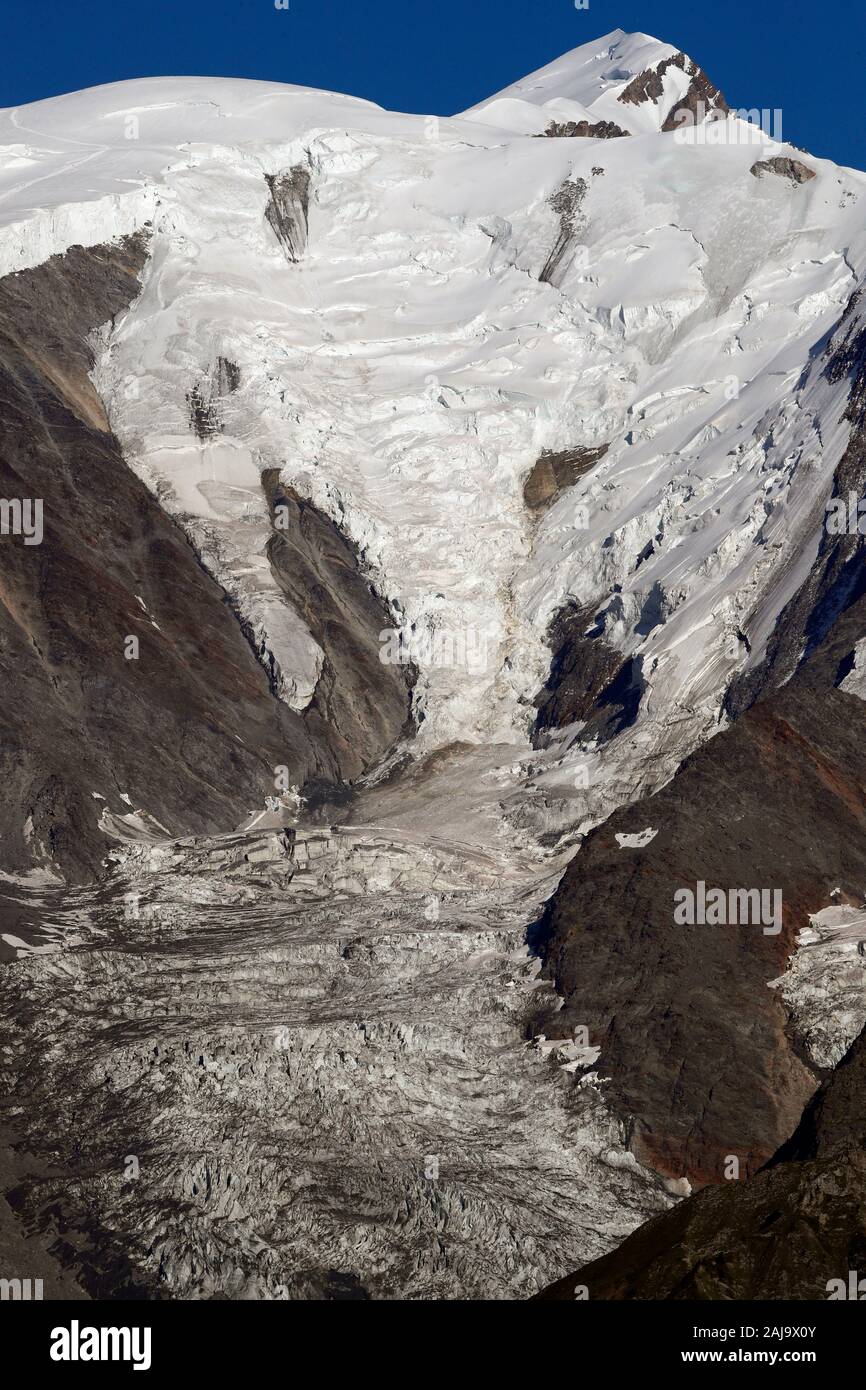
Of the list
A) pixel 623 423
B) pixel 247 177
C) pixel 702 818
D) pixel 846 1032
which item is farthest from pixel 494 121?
pixel 846 1032

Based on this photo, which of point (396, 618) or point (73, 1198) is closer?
point (73, 1198)

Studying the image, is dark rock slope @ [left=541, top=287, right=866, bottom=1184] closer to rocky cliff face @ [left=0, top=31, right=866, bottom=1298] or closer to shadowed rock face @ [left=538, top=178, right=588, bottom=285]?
rocky cliff face @ [left=0, top=31, right=866, bottom=1298]

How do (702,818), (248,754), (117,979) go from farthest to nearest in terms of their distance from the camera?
(248,754) → (702,818) → (117,979)

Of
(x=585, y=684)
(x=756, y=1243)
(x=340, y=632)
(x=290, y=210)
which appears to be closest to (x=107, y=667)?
(x=340, y=632)

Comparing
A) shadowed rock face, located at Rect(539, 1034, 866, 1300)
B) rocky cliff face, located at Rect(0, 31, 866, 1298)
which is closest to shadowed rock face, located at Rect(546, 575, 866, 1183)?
rocky cliff face, located at Rect(0, 31, 866, 1298)

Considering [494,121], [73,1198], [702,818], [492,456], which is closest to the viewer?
[73,1198]

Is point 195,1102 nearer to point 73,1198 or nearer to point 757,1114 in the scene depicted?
point 73,1198
